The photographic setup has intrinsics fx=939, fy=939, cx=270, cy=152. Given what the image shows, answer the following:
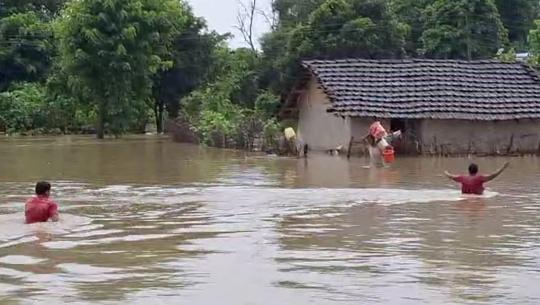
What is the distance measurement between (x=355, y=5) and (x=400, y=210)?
25721 mm

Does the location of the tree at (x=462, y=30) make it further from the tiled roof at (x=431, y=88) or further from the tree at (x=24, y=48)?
the tree at (x=24, y=48)

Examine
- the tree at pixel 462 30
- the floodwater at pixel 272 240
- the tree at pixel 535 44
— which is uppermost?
the tree at pixel 462 30

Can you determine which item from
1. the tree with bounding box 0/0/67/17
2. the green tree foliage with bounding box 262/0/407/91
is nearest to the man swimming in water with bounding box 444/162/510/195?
the green tree foliage with bounding box 262/0/407/91

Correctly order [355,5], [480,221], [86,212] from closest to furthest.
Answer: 1. [480,221]
2. [86,212]
3. [355,5]

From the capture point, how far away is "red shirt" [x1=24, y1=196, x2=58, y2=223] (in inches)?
490

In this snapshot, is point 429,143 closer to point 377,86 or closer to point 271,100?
point 377,86

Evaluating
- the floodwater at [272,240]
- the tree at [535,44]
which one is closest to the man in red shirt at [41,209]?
the floodwater at [272,240]

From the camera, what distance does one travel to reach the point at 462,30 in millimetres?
44375

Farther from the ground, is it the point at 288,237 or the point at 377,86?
the point at 377,86

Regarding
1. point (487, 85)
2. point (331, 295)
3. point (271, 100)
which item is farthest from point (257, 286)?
point (271, 100)

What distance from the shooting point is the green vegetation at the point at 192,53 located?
38.5 m

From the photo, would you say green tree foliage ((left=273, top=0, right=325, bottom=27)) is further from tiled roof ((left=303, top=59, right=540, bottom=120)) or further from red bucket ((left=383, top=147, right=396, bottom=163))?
red bucket ((left=383, top=147, right=396, bottom=163))

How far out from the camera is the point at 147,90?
44.3 meters

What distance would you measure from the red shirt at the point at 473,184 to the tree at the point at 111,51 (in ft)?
90.4
